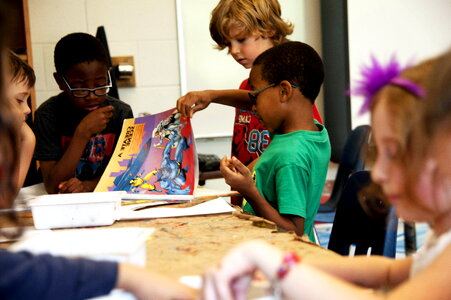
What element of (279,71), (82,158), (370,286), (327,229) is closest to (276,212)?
(279,71)

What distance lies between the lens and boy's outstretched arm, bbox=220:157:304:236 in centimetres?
111

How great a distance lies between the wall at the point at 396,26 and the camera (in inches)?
122

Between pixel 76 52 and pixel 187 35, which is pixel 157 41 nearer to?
pixel 187 35

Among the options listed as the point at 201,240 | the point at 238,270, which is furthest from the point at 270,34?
the point at 238,270

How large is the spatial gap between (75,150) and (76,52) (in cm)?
34

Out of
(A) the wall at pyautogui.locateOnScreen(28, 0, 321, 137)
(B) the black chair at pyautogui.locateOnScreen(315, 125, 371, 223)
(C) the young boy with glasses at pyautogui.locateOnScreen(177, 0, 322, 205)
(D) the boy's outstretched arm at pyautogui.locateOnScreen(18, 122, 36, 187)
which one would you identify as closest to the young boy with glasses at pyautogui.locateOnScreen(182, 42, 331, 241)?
(C) the young boy with glasses at pyautogui.locateOnScreen(177, 0, 322, 205)

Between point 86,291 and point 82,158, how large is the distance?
1158 mm

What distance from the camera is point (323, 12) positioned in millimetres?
3121

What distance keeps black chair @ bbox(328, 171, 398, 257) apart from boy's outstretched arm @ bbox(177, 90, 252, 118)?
51 centimetres

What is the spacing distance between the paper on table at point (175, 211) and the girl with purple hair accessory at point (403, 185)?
0.55m

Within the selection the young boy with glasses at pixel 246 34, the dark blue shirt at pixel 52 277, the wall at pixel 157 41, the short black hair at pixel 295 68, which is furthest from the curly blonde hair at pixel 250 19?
the wall at pixel 157 41

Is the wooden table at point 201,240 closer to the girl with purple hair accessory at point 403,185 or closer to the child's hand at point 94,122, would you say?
the girl with purple hair accessory at point 403,185

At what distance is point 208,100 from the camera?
1.55 metres

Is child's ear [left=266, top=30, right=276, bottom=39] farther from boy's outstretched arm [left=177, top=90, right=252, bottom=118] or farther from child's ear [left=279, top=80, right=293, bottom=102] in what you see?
child's ear [left=279, top=80, right=293, bottom=102]
